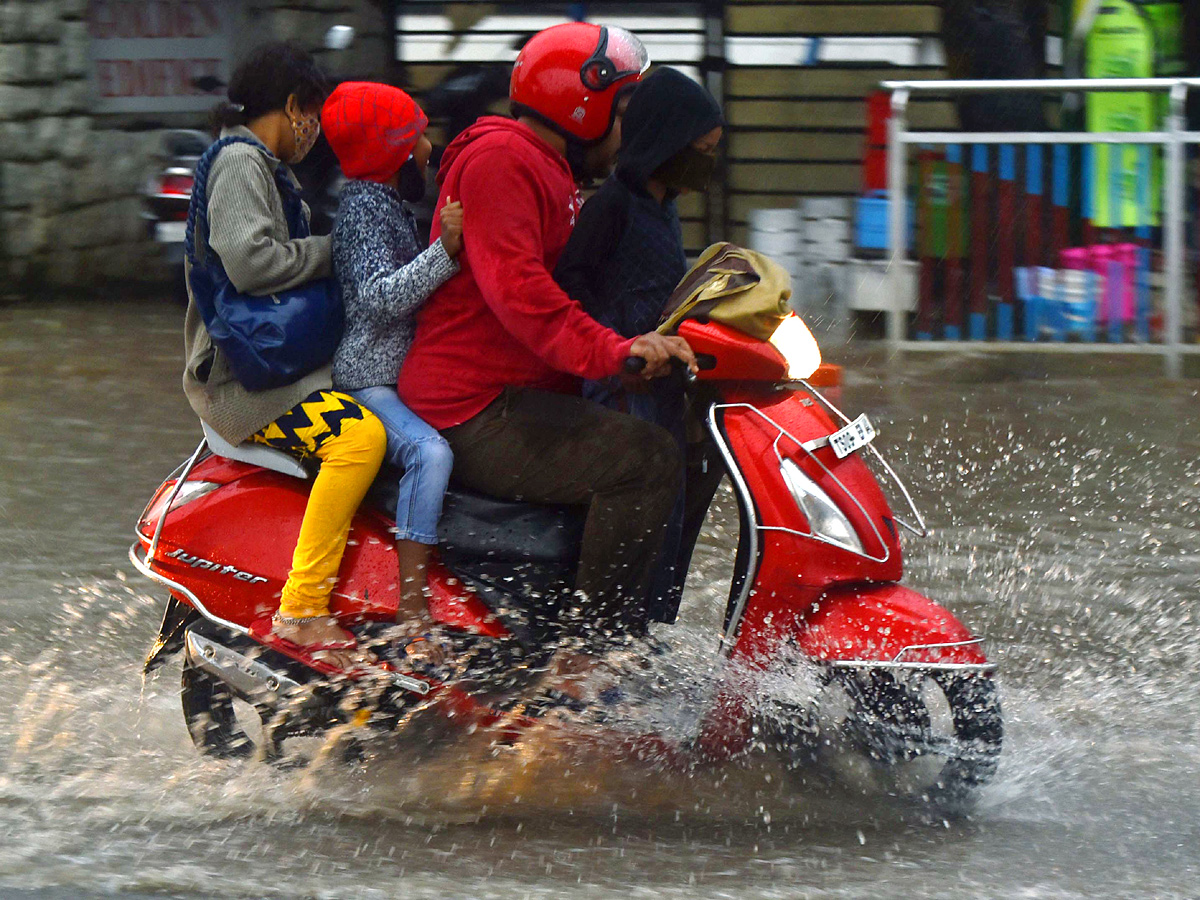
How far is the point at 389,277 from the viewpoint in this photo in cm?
344

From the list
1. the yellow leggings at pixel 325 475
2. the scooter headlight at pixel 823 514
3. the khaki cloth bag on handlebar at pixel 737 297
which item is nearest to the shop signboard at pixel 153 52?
the yellow leggings at pixel 325 475

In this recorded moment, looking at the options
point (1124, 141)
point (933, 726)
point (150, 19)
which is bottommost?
point (933, 726)

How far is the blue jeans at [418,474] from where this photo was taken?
134 inches

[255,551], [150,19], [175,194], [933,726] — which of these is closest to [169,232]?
[175,194]

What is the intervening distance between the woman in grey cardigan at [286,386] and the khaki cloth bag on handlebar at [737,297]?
698 millimetres

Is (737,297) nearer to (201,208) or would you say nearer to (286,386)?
(286,386)

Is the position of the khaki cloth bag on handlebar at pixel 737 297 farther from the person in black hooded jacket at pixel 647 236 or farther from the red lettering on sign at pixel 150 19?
the red lettering on sign at pixel 150 19

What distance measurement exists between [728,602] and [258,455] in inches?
42.8

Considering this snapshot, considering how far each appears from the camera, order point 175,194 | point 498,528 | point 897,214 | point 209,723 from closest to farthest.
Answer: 1. point 498,528
2. point 209,723
3. point 897,214
4. point 175,194

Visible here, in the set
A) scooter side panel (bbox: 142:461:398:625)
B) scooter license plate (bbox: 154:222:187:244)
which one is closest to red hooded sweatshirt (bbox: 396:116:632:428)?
scooter side panel (bbox: 142:461:398:625)

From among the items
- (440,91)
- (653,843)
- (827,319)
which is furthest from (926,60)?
(653,843)

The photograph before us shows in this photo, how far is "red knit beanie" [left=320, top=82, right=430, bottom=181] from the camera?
343 centimetres

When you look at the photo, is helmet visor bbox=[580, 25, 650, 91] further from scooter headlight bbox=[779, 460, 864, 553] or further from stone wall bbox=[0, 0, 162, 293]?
stone wall bbox=[0, 0, 162, 293]

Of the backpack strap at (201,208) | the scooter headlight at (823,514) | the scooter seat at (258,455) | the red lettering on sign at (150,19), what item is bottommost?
the scooter headlight at (823,514)
